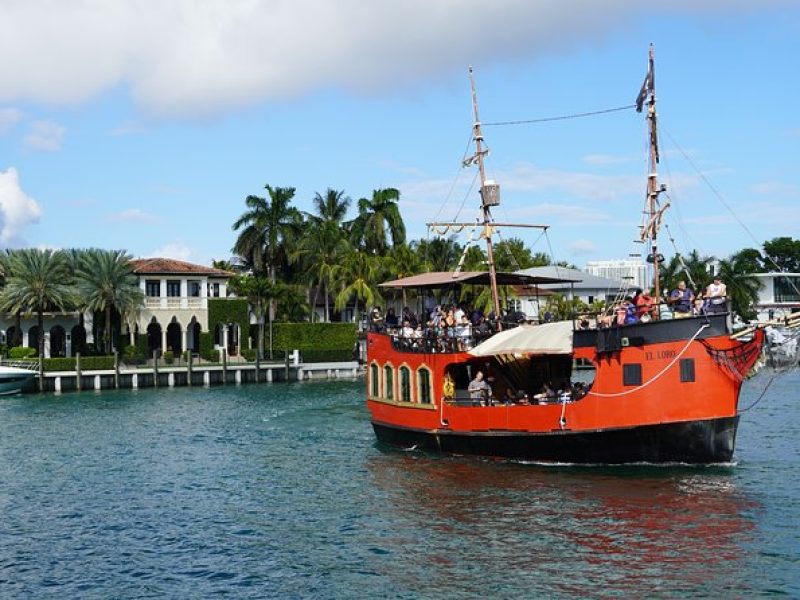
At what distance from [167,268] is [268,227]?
Answer: 40.6 feet

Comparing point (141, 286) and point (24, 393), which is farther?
point (141, 286)

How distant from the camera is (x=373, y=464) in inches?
1315

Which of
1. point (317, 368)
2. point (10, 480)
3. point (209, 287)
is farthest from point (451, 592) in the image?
point (209, 287)

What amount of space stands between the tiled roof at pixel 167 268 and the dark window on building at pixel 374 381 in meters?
49.7

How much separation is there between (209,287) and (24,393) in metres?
23.0

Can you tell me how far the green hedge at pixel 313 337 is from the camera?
282 ft

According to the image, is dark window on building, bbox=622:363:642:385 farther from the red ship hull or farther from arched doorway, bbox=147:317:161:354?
arched doorway, bbox=147:317:161:354

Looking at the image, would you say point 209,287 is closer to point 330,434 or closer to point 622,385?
point 330,434

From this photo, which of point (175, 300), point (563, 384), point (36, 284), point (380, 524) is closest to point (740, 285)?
point (175, 300)

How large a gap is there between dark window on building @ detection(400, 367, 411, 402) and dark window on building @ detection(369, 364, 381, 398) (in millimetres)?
2004

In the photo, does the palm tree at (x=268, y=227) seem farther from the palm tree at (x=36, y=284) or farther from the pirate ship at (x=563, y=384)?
the pirate ship at (x=563, y=384)

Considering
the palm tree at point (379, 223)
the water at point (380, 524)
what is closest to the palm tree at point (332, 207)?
the palm tree at point (379, 223)

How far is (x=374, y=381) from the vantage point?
37.9 m

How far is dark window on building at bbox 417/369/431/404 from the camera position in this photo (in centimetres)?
3384
